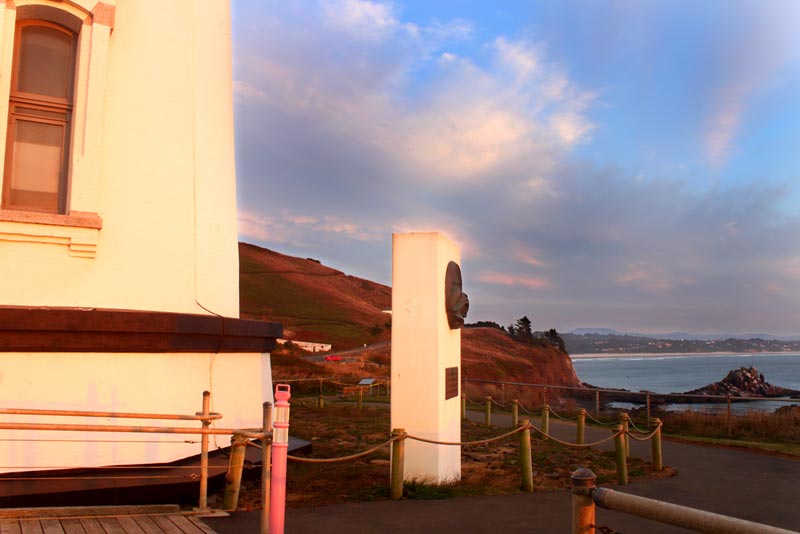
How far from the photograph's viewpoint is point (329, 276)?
132m

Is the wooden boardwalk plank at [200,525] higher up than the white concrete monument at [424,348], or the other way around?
the white concrete monument at [424,348]

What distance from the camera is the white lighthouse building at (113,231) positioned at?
21.4 ft

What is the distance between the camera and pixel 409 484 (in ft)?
26.6

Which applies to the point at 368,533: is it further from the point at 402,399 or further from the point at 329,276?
the point at 329,276

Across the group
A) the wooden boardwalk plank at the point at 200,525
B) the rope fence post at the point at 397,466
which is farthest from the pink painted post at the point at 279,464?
the rope fence post at the point at 397,466

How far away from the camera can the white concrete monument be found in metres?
8.33

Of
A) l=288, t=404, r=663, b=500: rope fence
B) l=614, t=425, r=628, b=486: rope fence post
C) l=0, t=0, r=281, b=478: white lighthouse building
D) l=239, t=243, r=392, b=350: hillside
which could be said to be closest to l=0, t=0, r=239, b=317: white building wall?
l=0, t=0, r=281, b=478: white lighthouse building

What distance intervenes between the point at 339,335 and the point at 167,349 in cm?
7790

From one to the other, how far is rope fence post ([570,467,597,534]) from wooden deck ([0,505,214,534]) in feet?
11.2

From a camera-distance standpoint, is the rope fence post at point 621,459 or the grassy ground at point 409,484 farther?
the rope fence post at point 621,459

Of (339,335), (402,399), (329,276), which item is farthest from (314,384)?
(329,276)

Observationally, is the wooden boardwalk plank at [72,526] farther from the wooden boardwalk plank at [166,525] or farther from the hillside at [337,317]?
the hillside at [337,317]

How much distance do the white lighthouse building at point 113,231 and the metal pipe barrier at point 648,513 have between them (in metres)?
5.17

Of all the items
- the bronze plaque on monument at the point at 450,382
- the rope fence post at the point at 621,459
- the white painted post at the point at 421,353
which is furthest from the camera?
the rope fence post at the point at 621,459
